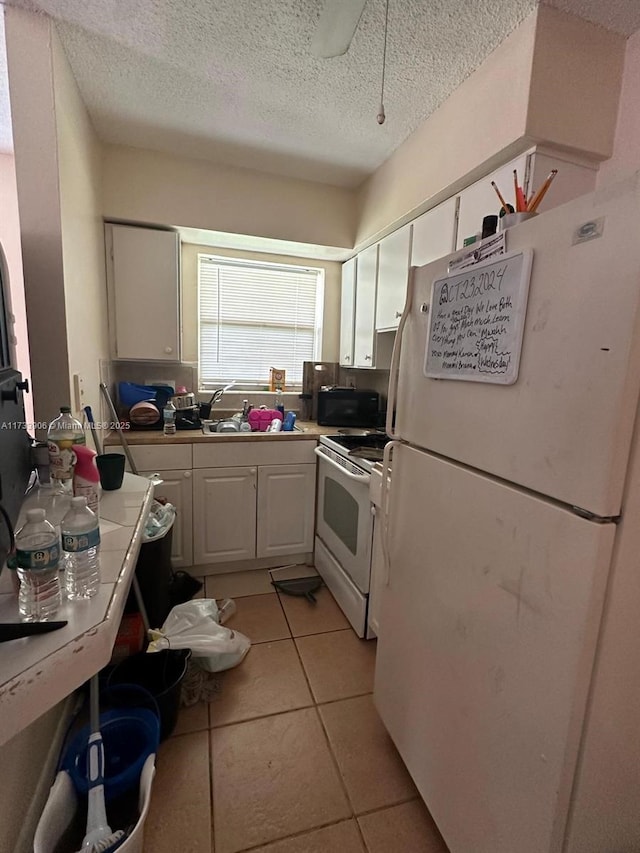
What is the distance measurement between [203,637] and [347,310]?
7.51 ft

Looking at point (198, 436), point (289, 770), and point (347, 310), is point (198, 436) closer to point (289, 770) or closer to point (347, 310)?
point (347, 310)

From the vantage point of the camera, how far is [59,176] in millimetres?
1486

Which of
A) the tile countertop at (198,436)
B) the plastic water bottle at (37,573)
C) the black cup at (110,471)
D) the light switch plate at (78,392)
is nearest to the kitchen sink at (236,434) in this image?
the tile countertop at (198,436)

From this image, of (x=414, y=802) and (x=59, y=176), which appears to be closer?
(x=414, y=802)

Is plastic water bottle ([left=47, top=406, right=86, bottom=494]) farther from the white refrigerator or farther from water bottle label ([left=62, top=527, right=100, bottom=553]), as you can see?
the white refrigerator

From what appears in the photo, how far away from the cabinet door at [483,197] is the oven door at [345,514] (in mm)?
1199

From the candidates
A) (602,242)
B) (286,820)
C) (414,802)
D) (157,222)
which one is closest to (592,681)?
(602,242)

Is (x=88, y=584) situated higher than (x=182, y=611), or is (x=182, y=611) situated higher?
(x=88, y=584)

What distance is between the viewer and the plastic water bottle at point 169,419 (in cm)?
239

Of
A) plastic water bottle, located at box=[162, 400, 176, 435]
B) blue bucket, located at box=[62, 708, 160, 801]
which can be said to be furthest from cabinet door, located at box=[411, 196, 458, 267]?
blue bucket, located at box=[62, 708, 160, 801]

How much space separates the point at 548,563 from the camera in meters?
0.77

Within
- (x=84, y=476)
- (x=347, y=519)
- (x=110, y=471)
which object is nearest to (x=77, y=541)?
(x=84, y=476)

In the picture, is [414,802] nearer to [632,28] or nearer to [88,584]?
[88,584]

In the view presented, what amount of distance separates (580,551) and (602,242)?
54cm
